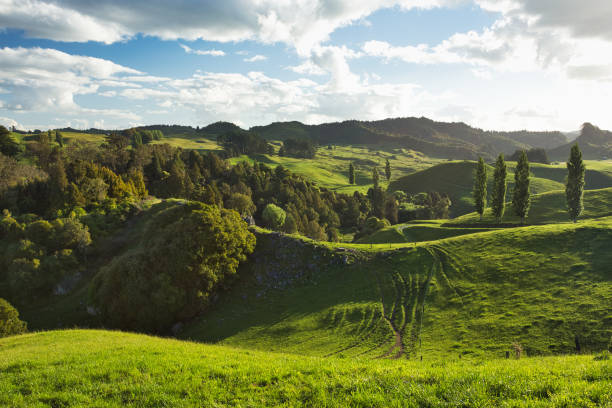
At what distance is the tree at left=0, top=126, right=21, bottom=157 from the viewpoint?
373 ft

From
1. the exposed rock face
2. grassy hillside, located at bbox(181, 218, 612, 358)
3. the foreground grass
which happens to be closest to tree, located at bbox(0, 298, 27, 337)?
grassy hillside, located at bbox(181, 218, 612, 358)

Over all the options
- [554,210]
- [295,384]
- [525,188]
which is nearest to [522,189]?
[525,188]

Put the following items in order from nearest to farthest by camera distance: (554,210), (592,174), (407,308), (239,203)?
(407,308) < (554,210) < (239,203) < (592,174)

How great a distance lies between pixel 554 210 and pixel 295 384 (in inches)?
4305

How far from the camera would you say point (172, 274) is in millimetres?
53188

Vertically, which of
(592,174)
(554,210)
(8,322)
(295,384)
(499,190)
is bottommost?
(8,322)

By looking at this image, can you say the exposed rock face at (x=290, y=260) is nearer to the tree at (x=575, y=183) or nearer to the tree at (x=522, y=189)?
the tree at (x=522, y=189)

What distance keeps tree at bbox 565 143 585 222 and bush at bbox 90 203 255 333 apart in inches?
3192

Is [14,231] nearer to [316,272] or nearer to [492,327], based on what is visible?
[316,272]

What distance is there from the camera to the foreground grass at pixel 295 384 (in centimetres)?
1039

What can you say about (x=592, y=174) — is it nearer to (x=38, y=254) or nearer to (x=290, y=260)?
(x=290, y=260)

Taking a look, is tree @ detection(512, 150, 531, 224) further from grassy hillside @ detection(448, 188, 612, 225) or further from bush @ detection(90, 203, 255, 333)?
bush @ detection(90, 203, 255, 333)

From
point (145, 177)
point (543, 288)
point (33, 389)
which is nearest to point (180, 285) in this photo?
point (33, 389)

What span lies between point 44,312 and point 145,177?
2932 inches
